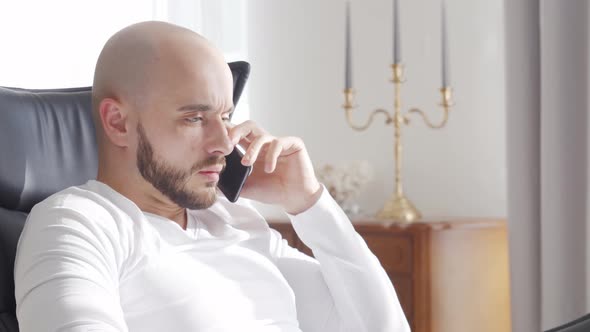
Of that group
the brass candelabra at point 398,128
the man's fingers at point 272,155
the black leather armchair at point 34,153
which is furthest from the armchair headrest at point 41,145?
the brass candelabra at point 398,128

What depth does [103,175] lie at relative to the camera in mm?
1348

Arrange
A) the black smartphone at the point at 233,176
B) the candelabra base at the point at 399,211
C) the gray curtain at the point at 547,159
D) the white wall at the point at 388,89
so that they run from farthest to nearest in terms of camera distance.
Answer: the white wall at the point at 388,89 → the candelabra base at the point at 399,211 → the gray curtain at the point at 547,159 → the black smartphone at the point at 233,176

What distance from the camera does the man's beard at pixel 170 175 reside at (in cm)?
130

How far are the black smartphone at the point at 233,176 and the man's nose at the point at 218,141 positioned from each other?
0.14m

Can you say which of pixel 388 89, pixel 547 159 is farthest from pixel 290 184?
pixel 388 89

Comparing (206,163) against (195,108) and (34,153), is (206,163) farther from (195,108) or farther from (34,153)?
(34,153)

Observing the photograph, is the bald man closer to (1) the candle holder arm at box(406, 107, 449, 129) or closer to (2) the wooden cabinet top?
(2) the wooden cabinet top

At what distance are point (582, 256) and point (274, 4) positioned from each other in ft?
5.80

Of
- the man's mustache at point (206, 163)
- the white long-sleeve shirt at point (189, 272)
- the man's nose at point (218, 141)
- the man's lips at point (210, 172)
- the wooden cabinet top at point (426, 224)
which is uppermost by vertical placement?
the man's nose at point (218, 141)

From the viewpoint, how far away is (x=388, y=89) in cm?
355

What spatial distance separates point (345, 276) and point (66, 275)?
562 millimetres

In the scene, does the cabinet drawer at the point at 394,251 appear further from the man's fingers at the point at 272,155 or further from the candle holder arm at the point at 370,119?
the man's fingers at the point at 272,155

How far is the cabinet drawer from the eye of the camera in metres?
2.88

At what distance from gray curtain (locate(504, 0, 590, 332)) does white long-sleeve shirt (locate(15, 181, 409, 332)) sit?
4.90 feet
